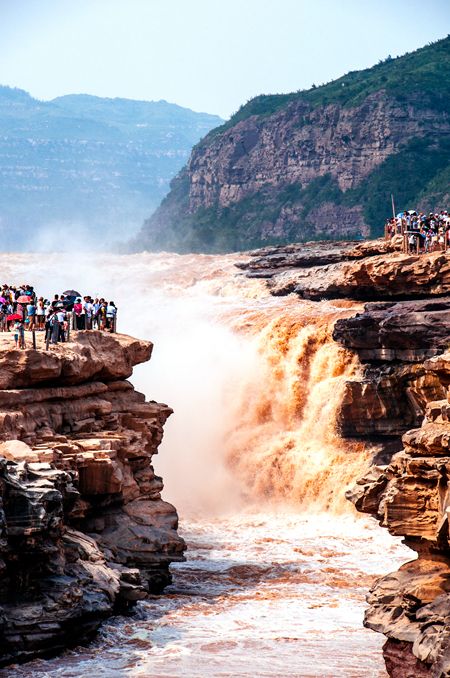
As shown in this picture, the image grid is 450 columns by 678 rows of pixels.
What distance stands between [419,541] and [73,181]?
16704cm

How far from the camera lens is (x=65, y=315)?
24719mm

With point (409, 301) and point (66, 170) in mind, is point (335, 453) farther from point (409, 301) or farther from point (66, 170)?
point (66, 170)

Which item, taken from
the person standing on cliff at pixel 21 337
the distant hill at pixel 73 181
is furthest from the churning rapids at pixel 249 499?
the distant hill at pixel 73 181

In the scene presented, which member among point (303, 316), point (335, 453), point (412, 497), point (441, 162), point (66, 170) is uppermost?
point (66, 170)

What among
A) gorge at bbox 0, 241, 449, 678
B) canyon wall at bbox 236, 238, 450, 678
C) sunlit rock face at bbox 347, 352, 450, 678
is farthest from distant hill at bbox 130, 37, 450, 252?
sunlit rock face at bbox 347, 352, 450, 678

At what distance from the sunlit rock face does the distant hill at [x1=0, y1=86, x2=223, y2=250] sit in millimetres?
133770

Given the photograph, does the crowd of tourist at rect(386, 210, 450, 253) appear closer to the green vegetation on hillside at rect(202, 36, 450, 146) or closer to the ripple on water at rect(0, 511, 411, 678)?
the ripple on water at rect(0, 511, 411, 678)

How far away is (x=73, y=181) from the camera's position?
573 feet

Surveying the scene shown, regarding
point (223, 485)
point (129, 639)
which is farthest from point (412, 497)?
point (223, 485)

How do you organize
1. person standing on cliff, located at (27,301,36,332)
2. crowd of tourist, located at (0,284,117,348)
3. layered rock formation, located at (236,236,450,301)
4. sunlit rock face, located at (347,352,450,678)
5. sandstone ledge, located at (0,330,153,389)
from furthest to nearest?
layered rock formation, located at (236,236,450,301)
person standing on cliff, located at (27,301,36,332)
crowd of tourist, located at (0,284,117,348)
sandstone ledge, located at (0,330,153,389)
sunlit rock face, located at (347,352,450,678)

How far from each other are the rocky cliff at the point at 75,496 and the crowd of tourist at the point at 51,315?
635mm

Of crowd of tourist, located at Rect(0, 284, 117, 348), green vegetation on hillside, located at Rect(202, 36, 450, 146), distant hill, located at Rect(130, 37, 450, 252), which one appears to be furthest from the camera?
green vegetation on hillside, located at Rect(202, 36, 450, 146)

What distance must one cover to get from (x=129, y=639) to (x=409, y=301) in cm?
1965

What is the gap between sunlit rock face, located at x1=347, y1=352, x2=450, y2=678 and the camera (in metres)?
14.0
